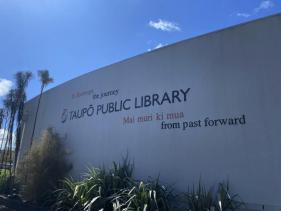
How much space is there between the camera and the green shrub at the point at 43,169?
9.34 meters

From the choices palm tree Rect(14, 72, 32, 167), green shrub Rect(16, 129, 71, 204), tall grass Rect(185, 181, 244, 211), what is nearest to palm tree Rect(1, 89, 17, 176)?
palm tree Rect(14, 72, 32, 167)

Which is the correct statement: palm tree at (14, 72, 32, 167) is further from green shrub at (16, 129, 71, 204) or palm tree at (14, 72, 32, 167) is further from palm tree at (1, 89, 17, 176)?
green shrub at (16, 129, 71, 204)

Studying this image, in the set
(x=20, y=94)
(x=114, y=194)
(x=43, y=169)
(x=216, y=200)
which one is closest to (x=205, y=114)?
(x=216, y=200)

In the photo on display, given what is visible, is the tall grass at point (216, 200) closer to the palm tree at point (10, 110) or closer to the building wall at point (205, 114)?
the building wall at point (205, 114)

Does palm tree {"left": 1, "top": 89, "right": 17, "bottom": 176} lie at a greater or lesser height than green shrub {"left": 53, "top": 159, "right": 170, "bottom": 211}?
greater

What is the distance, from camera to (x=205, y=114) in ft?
23.1

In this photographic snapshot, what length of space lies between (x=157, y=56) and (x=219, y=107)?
8.32ft

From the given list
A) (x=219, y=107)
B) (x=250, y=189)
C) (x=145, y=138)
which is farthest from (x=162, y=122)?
(x=250, y=189)

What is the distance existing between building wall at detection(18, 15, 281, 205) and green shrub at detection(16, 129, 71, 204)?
0.80 meters

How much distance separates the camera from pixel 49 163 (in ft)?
31.7

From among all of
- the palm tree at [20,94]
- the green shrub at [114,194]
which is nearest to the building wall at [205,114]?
the green shrub at [114,194]

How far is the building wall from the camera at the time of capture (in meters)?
6.15

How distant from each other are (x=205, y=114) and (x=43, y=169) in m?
5.39

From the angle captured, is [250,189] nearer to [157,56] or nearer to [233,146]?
[233,146]
